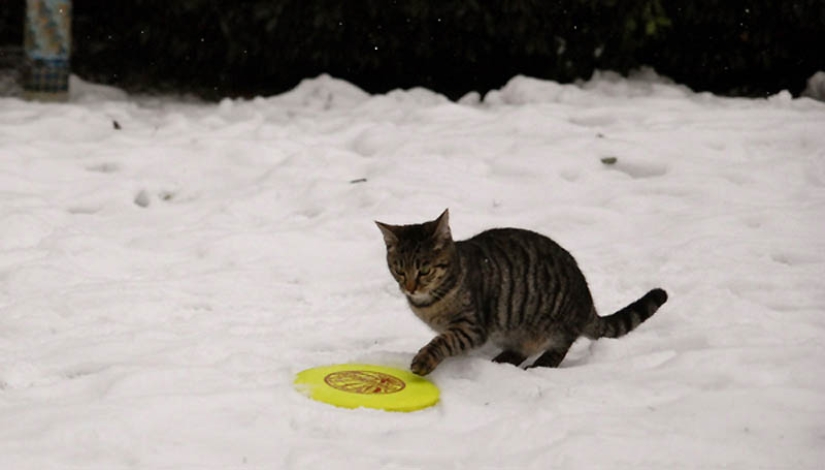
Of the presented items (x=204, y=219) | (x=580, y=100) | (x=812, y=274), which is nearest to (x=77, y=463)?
(x=204, y=219)

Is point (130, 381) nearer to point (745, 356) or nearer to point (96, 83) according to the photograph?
point (745, 356)

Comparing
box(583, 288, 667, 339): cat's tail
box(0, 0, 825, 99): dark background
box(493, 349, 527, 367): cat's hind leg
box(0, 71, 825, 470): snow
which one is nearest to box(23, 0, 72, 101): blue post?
box(0, 71, 825, 470): snow

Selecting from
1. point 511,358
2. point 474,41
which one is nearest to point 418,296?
point 511,358

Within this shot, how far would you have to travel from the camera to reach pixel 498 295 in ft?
12.5

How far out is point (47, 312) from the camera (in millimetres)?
4109

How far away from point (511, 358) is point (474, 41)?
4913mm

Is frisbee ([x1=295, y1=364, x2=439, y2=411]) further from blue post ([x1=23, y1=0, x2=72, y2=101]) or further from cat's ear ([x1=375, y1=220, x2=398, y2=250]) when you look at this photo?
blue post ([x1=23, y1=0, x2=72, y2=101])

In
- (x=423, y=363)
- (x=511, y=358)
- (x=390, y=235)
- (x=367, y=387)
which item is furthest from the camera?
(x=511, y=358)

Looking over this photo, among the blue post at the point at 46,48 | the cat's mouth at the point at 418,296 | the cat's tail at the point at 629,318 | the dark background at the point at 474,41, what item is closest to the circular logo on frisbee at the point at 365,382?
the cat's mouth at the point at 418,296

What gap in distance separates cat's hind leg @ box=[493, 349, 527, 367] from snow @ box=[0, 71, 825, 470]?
14cm

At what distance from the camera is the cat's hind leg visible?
3.91 metres

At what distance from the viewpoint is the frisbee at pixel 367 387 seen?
3277 millimetres

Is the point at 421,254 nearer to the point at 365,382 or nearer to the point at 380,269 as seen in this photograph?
the point at 365,382

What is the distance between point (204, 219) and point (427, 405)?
2633 millimetres
